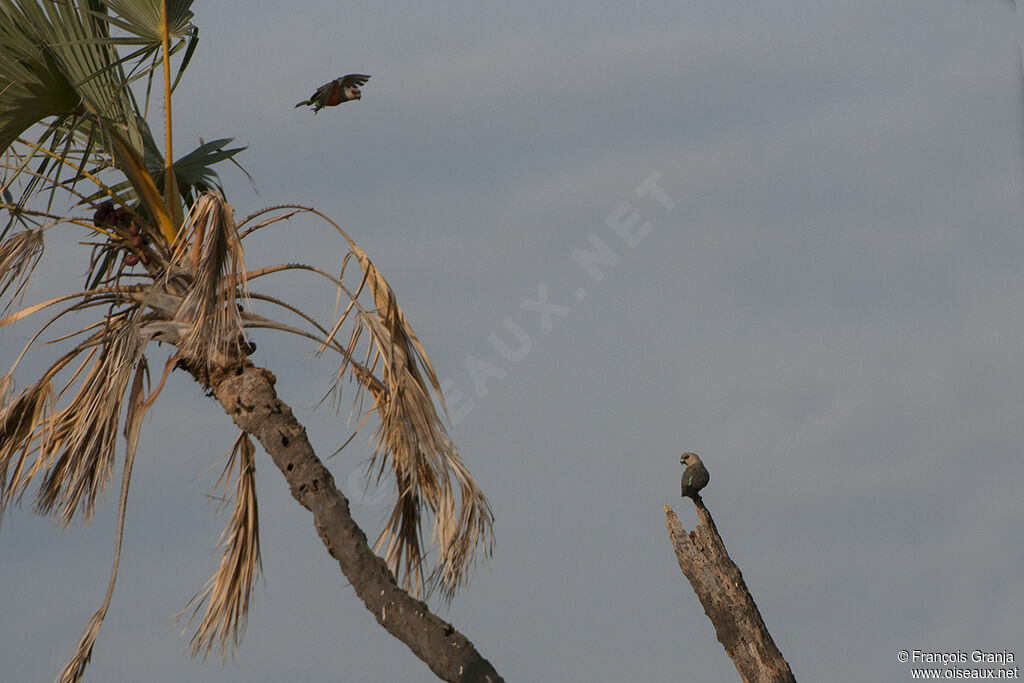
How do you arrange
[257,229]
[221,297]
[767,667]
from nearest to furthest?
[221,297] → [257,229] → [767,667]

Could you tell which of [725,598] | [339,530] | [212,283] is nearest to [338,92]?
[212,283]

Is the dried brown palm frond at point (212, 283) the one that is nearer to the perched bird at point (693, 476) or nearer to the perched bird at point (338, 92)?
the perched bird at point (338, 92)

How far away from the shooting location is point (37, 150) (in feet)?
24.5

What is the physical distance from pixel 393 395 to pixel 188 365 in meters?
1.33

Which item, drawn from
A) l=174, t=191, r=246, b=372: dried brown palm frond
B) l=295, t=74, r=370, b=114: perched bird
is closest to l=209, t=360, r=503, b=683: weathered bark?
l=174, t=191, r=246, b=372: dried brown palm frond

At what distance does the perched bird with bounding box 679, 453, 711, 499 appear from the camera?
841 centimetres

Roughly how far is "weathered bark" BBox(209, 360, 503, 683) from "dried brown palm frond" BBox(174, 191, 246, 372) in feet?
1.08

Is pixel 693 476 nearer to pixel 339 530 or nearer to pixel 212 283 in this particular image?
pixel 339 530

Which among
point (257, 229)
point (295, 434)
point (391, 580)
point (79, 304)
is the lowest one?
point (391, 580)

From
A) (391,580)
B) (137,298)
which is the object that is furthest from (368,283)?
(391,580)

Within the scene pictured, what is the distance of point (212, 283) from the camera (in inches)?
276

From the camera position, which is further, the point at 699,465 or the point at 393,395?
the point at 699,465

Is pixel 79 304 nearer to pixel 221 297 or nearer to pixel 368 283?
pixel 221 297

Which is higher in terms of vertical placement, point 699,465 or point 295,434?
point 699,465
